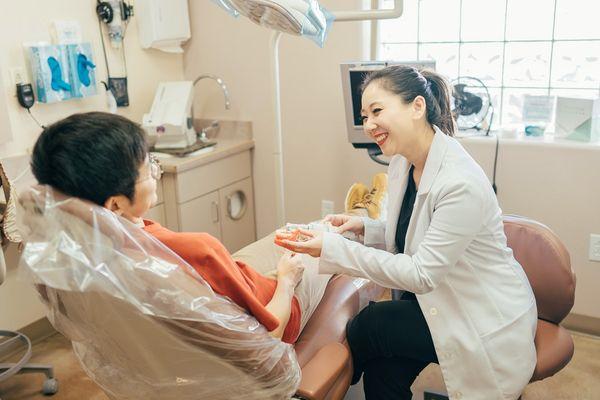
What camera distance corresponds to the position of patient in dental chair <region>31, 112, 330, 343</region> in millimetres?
1091

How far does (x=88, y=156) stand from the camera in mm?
1093

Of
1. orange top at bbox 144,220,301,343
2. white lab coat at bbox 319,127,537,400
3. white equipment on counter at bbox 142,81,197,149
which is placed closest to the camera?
orange top at bbox 144,220,301,343

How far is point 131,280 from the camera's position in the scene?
42.8 inches

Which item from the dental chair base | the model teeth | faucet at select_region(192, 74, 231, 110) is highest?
faucet at select_region(192, 74, 231, 110)

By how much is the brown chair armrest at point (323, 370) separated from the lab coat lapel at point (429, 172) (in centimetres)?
35

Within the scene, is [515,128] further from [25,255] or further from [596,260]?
[25,255]

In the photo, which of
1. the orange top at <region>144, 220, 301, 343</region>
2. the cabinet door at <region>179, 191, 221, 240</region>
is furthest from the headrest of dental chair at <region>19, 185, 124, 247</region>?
the cabinet door at <region>179, 191, 221, 240</region>

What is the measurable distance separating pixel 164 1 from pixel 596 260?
233 cm

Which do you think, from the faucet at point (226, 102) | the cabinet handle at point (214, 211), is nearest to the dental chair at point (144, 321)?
the cabinet handle at point (214, 211)

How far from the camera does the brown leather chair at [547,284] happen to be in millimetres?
1475

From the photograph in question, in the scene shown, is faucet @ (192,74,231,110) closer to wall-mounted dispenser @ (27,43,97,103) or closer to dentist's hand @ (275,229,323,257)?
wall-mounted dispenser @ (27,43,97,103)

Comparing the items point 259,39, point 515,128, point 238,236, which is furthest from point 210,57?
point 515,128

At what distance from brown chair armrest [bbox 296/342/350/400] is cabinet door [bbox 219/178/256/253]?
176 cm

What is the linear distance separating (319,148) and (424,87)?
5.02 feet
